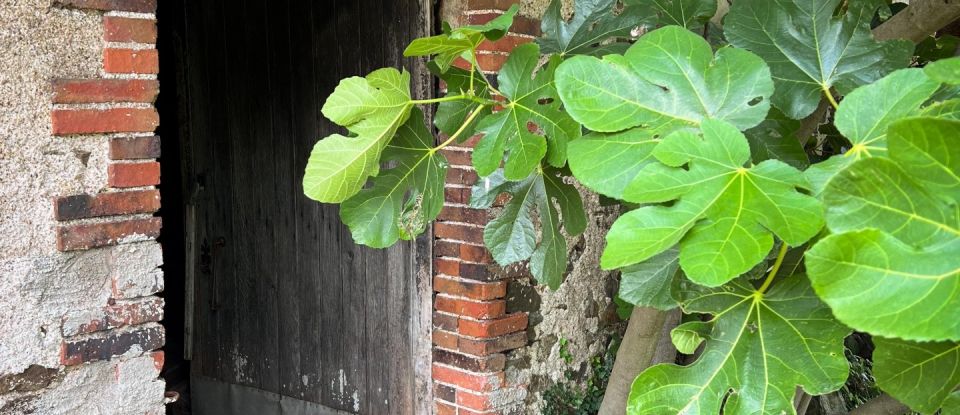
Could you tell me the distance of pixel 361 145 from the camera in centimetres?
156

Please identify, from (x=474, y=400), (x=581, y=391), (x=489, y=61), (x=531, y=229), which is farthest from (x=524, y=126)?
(x=581, y=391)

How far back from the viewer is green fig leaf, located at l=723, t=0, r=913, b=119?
144 centimetres

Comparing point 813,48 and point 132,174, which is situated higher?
point 813,48

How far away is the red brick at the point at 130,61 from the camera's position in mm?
2281

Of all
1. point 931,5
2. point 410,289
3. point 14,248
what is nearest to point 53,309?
point 14,248

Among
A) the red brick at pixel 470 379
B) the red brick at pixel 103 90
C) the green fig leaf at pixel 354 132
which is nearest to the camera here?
the green fig leaf at pixel 354 132

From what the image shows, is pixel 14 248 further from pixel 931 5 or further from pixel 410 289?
pixel 931 5

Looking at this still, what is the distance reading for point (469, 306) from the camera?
3.43m

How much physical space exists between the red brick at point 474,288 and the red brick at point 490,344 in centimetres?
18

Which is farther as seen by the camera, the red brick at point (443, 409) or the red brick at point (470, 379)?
the red brick at point (443, 409)

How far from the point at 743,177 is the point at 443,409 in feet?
9.05

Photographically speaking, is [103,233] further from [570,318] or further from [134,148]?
[570,318]

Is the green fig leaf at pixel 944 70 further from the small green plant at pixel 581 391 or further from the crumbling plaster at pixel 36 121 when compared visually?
the small green plant at pixel 581 391

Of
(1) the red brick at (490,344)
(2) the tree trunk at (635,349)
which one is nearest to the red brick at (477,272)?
(1) the red brick at (490,344)
